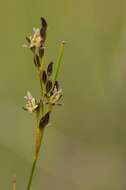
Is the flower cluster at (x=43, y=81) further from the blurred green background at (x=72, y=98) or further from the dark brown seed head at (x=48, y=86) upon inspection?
the blurred green background at (x=72, y=98)

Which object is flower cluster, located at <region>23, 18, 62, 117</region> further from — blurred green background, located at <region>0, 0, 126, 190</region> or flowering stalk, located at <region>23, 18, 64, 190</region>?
blurred green background, located at <region>0, 0, 126, 190</region>

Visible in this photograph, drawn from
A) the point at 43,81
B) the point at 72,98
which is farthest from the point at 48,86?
the point at 72,98

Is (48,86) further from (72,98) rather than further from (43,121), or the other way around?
(72,98)

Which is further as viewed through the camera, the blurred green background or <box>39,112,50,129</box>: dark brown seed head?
the blurred green background

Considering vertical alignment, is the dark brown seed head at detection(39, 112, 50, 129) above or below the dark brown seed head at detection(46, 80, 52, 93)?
below

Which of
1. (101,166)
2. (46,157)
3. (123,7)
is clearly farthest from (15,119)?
(123,7)

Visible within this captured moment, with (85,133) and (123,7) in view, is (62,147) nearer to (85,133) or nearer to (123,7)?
(85,133)

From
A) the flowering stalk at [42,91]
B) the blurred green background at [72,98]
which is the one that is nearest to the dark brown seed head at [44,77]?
the flowering stalk at [42,91]

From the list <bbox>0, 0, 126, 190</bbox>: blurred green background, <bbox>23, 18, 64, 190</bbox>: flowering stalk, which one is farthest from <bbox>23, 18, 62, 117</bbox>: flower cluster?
<bbox>0, 0, 126, 190</bbox>: blurred green background
